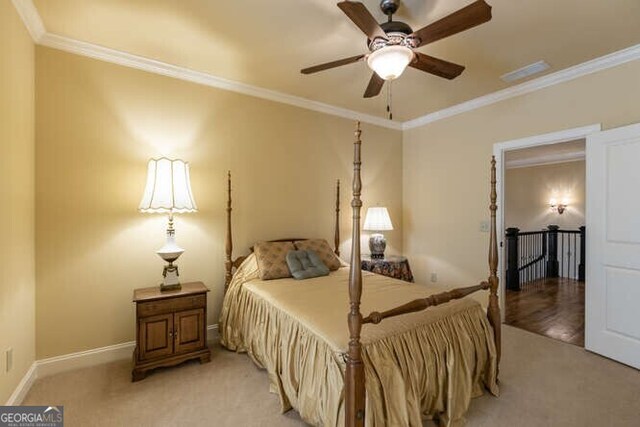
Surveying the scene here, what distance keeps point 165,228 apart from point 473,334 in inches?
109

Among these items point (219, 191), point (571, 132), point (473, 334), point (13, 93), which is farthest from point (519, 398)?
point (13, 93)

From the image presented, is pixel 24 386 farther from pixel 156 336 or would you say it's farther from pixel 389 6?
pixel 389 6

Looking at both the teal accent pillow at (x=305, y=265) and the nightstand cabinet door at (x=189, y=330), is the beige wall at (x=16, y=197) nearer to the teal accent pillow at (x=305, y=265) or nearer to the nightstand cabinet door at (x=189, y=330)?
the nightstand cabinet door at (x=189, y=330)

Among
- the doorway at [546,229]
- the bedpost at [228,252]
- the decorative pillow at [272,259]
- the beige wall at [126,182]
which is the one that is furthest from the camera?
the doorway at [546,229]

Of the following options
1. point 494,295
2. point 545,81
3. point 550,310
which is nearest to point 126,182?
point 494,295

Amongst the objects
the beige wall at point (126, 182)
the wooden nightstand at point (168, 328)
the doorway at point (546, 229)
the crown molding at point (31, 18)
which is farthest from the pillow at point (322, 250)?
the crown molding at point (31, 18)

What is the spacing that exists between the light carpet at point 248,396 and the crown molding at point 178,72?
8.77ft

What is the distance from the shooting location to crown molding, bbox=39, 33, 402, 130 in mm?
2488

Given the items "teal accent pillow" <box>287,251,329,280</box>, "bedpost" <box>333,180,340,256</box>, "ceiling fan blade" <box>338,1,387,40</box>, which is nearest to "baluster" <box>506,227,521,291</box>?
"bedpost" <box>333,180,340,256</box>

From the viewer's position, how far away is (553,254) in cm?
652

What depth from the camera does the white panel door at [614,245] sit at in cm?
254

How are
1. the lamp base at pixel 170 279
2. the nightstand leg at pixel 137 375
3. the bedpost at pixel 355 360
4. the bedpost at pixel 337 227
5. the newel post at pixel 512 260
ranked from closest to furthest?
1. the bedpost at pixel 355 360
2. the nightstand leg at pixel 137 375
3. the lamp base at pixel 170 279
4. the bedpost at pixel 337 227
5. the newel post at pixel 512 260

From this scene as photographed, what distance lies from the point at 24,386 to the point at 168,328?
3.19 ft

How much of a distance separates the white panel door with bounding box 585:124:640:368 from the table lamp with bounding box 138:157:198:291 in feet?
12.1
